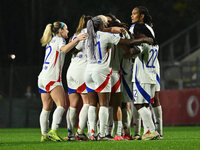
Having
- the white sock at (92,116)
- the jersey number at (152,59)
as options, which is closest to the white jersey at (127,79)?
the jersey number at (152,59)

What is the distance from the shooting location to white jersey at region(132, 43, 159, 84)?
1216cm

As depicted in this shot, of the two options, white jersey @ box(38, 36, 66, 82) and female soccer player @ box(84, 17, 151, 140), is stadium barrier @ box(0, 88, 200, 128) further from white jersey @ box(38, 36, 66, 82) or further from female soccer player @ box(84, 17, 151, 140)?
female soccer player @ box(84, 17, 151, 140)

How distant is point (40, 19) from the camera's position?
30938 mm

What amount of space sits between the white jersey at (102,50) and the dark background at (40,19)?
41.2ft

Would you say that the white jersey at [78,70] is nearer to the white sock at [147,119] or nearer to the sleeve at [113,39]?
the sleeve at [113,39]

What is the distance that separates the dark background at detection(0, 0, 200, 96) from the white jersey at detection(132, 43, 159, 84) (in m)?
12.0

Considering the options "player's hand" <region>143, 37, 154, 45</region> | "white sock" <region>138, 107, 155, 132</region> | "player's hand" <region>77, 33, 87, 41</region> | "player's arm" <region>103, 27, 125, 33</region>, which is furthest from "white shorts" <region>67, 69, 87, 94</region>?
"player's hand" <region>143, 37, 154, 45</region>

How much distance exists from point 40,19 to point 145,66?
19.2m

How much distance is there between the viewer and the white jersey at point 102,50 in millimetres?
11625

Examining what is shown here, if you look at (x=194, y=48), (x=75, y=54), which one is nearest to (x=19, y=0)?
(x=194, y=48)

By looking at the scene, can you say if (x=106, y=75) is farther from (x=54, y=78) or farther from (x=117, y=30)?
(x=54, y=78)

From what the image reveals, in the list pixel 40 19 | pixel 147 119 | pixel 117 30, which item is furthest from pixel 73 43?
pixel 40 19

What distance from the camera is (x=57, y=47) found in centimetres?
1240

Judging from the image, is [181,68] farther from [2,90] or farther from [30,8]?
[30,8]
